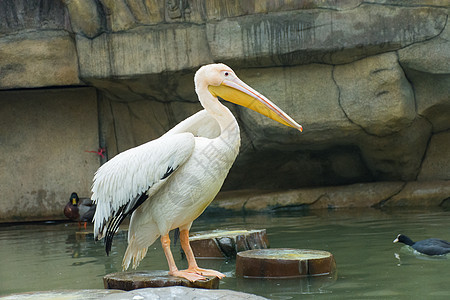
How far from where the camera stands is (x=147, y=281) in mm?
3783

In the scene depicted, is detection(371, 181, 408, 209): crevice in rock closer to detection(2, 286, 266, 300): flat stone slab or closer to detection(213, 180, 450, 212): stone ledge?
detection(213, 180, 450, 212): stone ledge

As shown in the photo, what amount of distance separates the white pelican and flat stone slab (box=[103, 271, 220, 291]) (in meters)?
0.10

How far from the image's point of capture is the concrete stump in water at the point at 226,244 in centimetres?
552

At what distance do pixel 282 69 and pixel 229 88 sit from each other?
4.43 metres

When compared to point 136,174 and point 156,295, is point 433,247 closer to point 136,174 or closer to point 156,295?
point 136,174

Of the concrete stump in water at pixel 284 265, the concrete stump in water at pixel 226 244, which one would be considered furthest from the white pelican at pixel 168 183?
the concrete stump in water at pixel 226 244

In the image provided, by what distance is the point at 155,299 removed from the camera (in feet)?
10.3

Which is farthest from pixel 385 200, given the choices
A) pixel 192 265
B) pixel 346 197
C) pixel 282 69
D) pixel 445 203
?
pixel 192 265

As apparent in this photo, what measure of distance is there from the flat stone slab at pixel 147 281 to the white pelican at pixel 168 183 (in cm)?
10


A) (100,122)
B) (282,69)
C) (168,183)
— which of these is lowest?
(168,183)

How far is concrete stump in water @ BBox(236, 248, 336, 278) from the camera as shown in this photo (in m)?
4.51

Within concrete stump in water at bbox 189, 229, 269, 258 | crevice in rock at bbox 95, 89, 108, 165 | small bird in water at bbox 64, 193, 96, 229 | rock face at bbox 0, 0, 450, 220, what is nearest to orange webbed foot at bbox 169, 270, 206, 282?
concrete stump in water at bbox 189, 229, 269, 258

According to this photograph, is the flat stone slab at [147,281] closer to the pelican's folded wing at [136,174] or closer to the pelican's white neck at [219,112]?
the pelican's folded wing at [136,174]

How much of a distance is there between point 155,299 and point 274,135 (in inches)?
236
